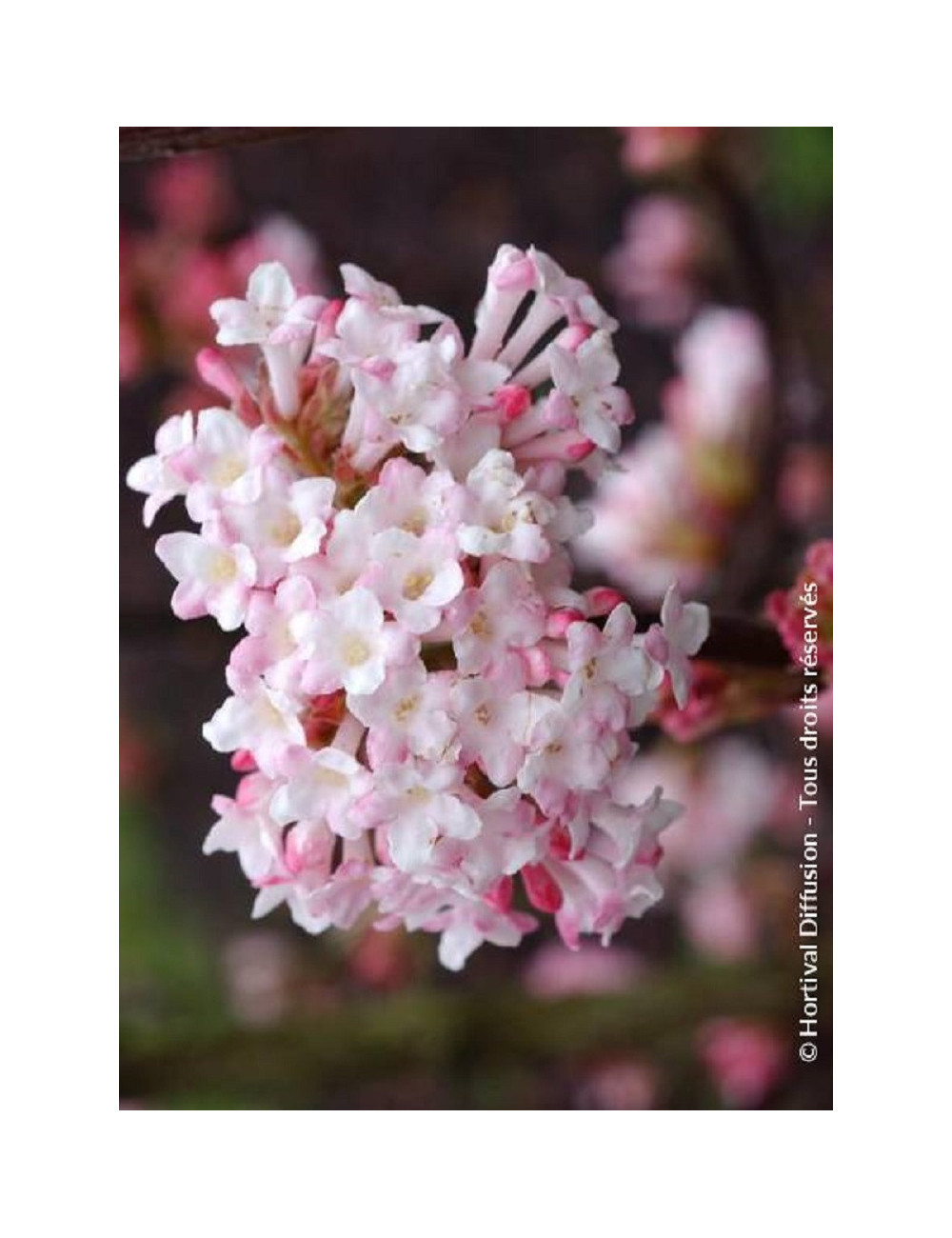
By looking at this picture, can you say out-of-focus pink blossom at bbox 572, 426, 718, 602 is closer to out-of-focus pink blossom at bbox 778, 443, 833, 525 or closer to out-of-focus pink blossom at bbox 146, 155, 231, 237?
out-of-focus pink blossom at bbox 778, 443, 833, 525

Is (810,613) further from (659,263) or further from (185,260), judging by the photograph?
(185,260)

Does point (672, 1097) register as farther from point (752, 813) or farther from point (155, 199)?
point (155, 199)

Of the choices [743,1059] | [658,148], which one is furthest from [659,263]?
[743,1059]

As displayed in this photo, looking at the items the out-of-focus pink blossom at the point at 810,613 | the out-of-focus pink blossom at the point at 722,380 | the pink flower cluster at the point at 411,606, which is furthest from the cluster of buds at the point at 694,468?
the pink flower cluster at the point at 411,606

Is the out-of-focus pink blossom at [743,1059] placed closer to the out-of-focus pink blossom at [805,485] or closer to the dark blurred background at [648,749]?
the dark blurred background at [648,749]

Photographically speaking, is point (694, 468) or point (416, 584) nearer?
point (416, 584)
